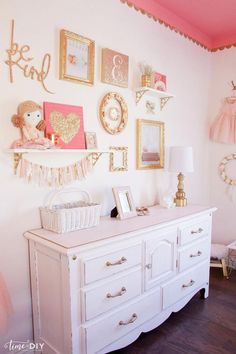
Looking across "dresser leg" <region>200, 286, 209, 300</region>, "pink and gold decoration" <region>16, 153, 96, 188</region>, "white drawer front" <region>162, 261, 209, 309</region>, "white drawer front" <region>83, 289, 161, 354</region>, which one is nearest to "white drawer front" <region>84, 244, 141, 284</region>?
"white drawer front" <region>83, 289, 161, 354</region>

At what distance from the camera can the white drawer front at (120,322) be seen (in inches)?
61.1

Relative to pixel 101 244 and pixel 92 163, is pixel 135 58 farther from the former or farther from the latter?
pixel 101 244

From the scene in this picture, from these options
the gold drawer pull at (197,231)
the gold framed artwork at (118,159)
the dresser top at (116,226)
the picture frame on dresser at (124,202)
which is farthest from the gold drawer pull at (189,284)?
the gold framed artwork at (118,159)

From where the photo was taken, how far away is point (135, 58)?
92.9 inches

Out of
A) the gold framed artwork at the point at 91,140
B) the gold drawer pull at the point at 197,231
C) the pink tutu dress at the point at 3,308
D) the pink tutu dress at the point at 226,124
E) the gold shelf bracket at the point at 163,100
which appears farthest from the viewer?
the pink tutu dress at the point at 226,124

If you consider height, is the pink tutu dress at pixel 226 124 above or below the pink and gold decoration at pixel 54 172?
above

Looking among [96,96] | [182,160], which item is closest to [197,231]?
[182,160]

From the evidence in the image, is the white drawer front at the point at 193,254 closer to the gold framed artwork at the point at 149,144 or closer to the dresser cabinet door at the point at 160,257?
the dresser cabinet door at the point at 160,257

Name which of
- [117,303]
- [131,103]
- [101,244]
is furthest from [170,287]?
[131,103]

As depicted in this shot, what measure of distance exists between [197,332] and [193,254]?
21.9 inches

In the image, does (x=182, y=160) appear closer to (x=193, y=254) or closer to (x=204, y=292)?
(x=193, y=254)

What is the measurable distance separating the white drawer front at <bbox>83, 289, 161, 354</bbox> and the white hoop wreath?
174 cm

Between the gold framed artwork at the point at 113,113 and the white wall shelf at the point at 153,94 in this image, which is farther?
the white wall shelf at the point at 153,94

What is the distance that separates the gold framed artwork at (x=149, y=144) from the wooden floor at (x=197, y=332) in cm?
126
